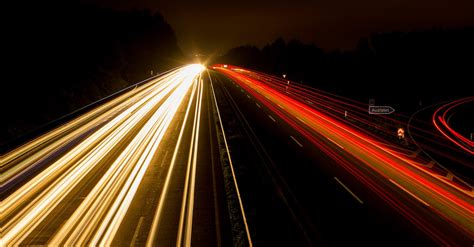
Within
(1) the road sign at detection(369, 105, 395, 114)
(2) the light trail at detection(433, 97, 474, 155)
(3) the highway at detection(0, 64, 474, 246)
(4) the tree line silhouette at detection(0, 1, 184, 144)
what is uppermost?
(4) the tree line silhouette at detection(0, 1, 184, 144)

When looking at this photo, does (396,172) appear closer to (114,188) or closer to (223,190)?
(223,190)

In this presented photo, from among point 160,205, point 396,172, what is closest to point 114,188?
point 160,205

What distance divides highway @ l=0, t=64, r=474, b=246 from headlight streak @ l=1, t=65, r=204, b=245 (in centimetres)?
5

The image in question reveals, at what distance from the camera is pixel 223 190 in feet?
45.8

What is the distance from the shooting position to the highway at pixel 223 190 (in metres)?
10.4

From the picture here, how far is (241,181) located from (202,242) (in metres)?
5.19

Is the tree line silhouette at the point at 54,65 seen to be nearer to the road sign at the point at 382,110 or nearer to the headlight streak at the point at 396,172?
the headlight streak at the point at 396,172

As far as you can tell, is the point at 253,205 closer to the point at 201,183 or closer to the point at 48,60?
the point at 201,183

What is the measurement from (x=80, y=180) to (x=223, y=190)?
5.23 m

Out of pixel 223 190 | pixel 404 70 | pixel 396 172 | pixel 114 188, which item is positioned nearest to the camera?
pixel 114 188

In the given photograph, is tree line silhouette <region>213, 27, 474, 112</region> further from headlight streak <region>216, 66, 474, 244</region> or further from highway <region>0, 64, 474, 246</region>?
highway <region>0, 64, 474, 246</region>

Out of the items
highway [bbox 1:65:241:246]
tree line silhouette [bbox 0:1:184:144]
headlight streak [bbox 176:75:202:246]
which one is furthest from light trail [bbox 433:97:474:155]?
tree line silhouette [bbox 0:1:184:144]

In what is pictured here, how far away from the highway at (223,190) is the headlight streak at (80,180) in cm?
5

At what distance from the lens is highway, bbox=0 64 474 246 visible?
34.0 feet
